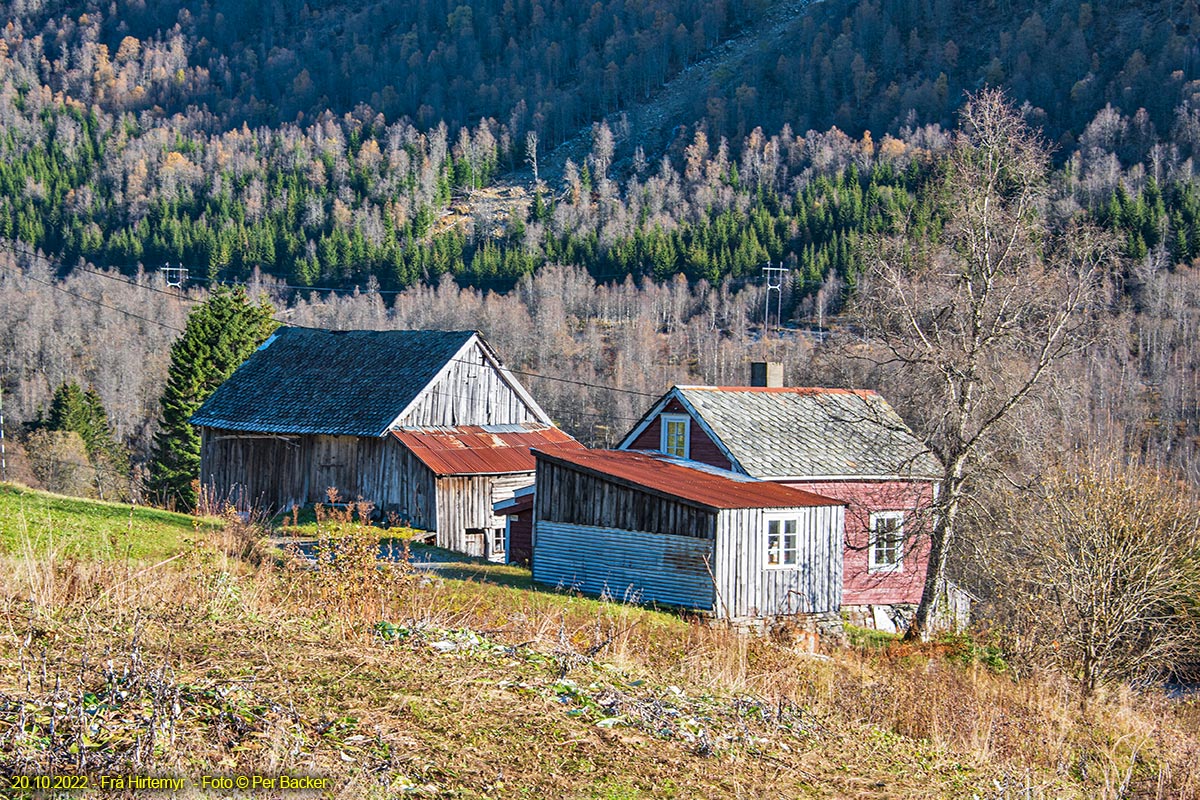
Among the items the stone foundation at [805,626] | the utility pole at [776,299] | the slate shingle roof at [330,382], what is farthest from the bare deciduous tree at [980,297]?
the utility pole at [776,299]

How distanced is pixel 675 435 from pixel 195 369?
32.4m

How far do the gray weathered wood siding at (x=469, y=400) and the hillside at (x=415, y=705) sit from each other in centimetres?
2572

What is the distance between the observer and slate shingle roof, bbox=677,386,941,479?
2953 cm

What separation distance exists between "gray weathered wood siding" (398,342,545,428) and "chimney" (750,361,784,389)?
9.51 m

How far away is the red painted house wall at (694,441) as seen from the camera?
98.0 feet

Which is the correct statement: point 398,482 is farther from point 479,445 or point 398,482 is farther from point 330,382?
point 330,382

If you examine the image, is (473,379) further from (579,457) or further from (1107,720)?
(1107,720)

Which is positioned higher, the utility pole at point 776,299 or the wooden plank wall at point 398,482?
the utility pole at point 776,299

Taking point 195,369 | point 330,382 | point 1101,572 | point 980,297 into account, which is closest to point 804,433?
point 980,297

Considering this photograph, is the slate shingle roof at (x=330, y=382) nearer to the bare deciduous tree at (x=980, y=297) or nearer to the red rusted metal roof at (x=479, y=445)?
the red rusted metal roof at (x=479, y=445)

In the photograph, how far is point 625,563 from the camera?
994 inches

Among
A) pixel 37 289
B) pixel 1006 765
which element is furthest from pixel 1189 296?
pixel 37 289

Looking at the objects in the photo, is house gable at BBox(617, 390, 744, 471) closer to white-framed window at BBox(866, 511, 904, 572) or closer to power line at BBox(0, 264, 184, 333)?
white-framed window at BBox(866, 511, 904, 572)

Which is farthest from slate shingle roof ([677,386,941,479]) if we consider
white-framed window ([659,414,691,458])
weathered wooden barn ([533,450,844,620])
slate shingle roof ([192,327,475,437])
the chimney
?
slate shingle roof ([192,327,475,437])
